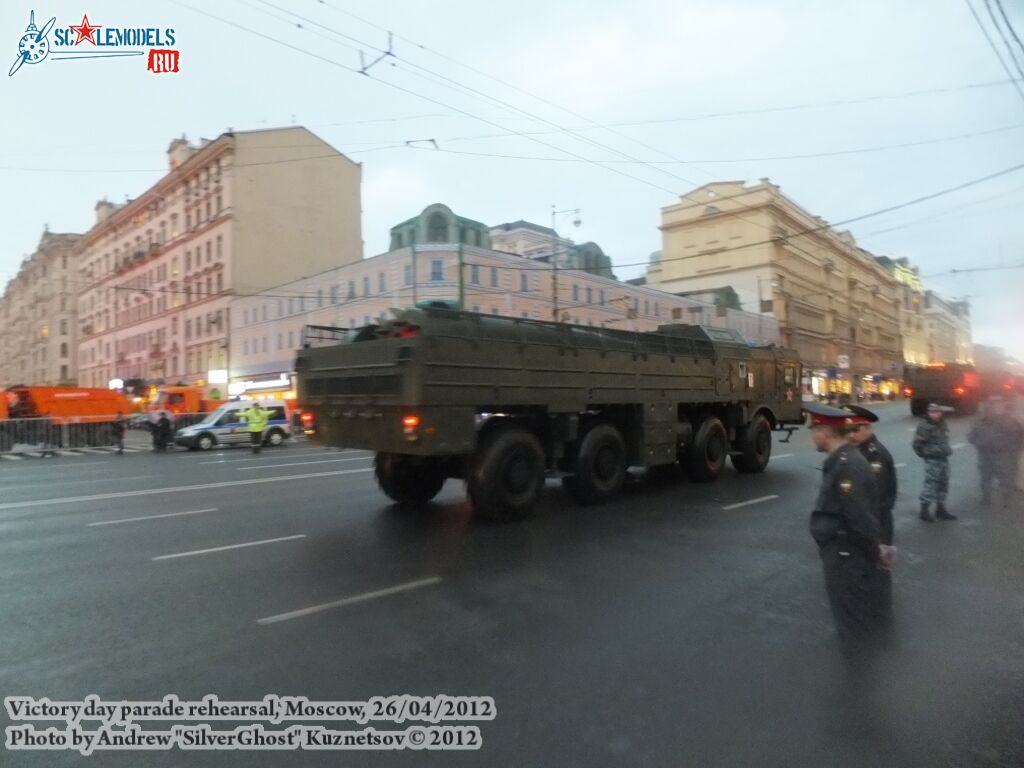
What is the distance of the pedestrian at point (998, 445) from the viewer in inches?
373

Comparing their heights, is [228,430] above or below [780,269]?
below

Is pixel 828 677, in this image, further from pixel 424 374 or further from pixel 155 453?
pixel 155 453

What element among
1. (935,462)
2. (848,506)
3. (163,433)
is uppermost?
(848,506)

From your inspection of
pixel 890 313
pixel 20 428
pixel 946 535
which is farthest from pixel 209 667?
pixel 890 313

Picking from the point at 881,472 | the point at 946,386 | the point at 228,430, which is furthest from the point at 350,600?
the point at 946,386

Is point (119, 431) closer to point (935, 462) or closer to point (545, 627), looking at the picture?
point (545, 627)

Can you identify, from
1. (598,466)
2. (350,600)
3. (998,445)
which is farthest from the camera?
(598,466)

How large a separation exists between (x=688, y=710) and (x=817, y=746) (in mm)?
648

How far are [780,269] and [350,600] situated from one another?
6065cm

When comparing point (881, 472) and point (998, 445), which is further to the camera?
point (998, 445)

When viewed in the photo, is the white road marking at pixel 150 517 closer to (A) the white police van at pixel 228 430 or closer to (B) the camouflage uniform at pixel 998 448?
(B) the camouflage uniform at pixel 998 448

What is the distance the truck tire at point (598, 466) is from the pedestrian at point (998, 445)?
528cm

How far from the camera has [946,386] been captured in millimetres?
30016

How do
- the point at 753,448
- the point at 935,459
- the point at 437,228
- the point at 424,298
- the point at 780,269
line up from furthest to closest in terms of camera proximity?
the point at 780,269 → the point at 437,228 → the point at 424,298 → the point at 753,448 → the point at 935,459
